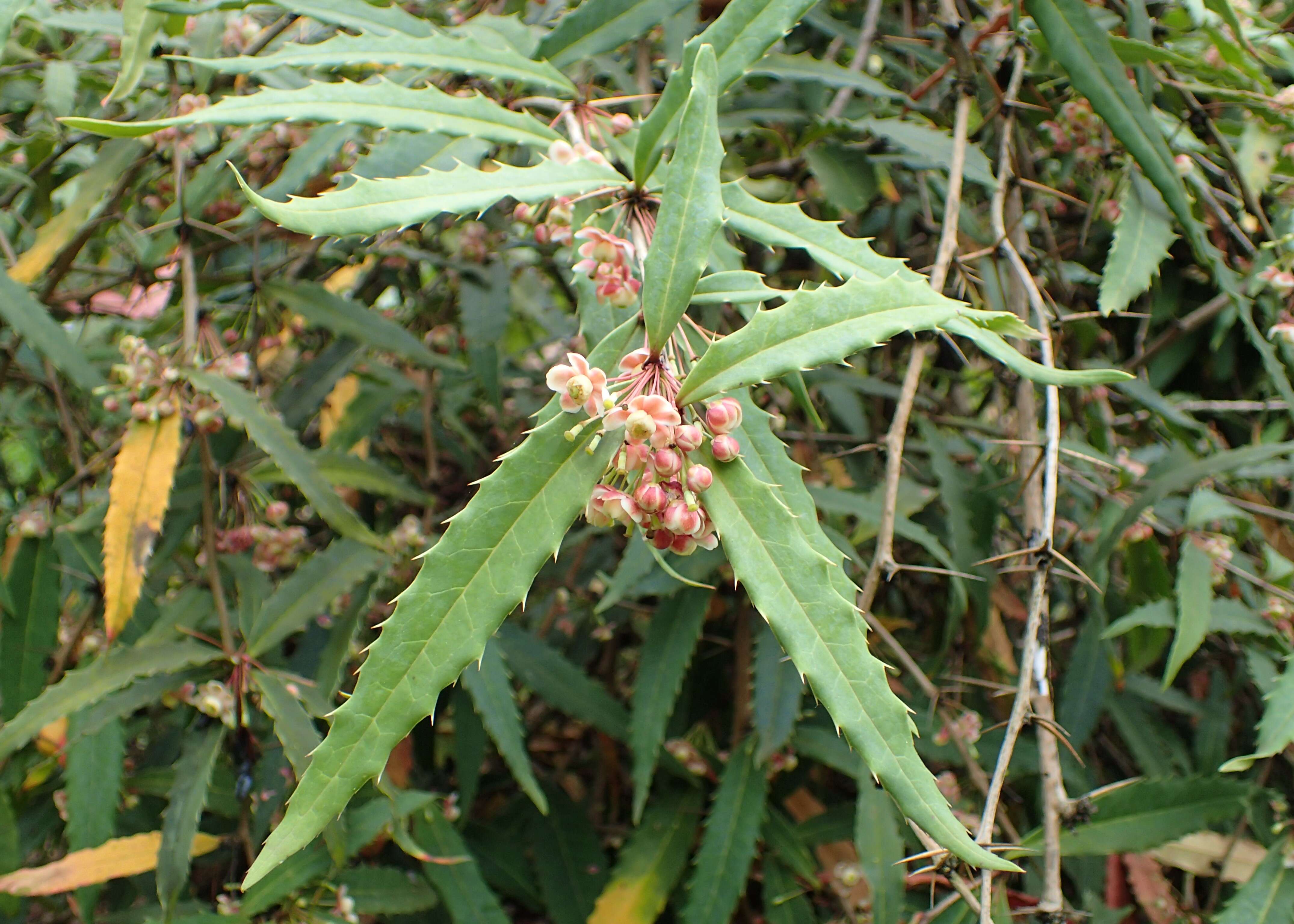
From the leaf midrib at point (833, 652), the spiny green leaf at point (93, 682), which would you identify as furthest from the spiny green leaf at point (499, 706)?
the leaf midrib at point (833, 652)

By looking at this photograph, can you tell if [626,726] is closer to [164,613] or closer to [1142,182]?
[164,613]

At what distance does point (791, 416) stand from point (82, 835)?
Result: 1.71 m

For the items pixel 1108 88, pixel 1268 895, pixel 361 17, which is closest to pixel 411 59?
pixel 361 17

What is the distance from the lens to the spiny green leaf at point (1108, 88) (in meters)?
1.45

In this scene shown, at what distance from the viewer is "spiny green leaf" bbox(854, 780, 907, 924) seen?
1.58 m

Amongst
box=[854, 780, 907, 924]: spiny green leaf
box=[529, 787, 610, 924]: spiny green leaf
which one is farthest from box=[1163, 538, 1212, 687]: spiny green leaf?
box=[529, 787, 610, 924]: spiny green leaf

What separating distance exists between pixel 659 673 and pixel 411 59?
3.82ft

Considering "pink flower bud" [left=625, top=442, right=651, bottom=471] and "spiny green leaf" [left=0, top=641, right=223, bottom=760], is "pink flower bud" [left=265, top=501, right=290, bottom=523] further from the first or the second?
"pink flower bud" [left=625, top=442, right=651, bottom=471]

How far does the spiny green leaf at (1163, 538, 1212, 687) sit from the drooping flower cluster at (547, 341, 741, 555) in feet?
3.09

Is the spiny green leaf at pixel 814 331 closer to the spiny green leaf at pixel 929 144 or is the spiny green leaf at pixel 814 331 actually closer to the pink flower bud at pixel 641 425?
the pink flower bud at pixel 641 425

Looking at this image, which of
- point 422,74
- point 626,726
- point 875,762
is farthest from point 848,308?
point 626,726

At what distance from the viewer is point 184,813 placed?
4.65ft

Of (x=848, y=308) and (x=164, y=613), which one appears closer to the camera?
(x=848, y=308)

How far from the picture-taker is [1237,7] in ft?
5.78
